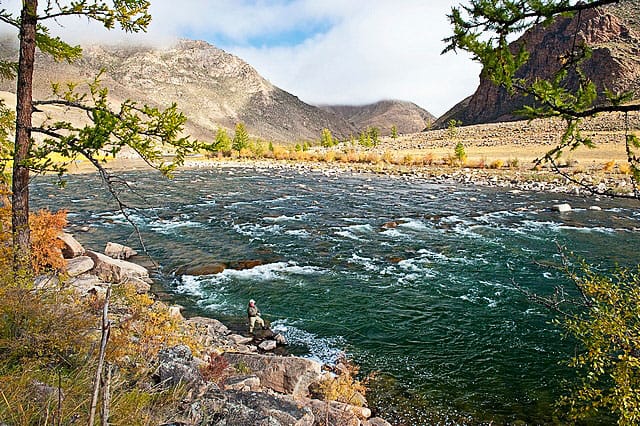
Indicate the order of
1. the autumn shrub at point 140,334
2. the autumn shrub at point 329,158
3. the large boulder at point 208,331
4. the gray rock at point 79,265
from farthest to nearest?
the autumn shrub at point 329,158 < the gray rock at point 79,265 < the large boulder at point 208,331 < the autumn shrub at point 140,334

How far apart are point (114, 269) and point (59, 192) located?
22348mm

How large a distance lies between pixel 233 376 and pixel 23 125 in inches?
200

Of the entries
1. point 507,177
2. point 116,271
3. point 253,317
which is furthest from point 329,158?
point 253,317

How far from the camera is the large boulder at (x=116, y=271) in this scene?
41.4 ft

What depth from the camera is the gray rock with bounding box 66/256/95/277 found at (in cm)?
1207

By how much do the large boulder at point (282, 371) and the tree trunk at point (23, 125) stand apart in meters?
3.85

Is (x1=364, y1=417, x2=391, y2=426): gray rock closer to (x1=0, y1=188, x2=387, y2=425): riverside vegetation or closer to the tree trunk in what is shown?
(x1=0, y1=188, x2=387, y2=425): riverside vegetation

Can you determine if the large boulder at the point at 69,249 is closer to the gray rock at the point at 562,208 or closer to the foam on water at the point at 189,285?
the foam on water at the point at 189,285

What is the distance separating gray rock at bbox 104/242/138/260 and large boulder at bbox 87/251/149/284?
1.89 meters

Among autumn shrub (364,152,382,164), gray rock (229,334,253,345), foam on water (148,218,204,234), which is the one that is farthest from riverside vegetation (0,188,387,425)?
autumn shrub (364,152,382,164)

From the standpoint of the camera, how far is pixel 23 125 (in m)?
6.35

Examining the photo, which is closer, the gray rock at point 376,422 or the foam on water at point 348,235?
the gray rock at point 376,422

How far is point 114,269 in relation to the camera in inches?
513

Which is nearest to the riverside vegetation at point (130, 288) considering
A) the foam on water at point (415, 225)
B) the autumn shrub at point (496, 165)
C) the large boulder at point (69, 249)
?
the large boulder at point (69, 249)
